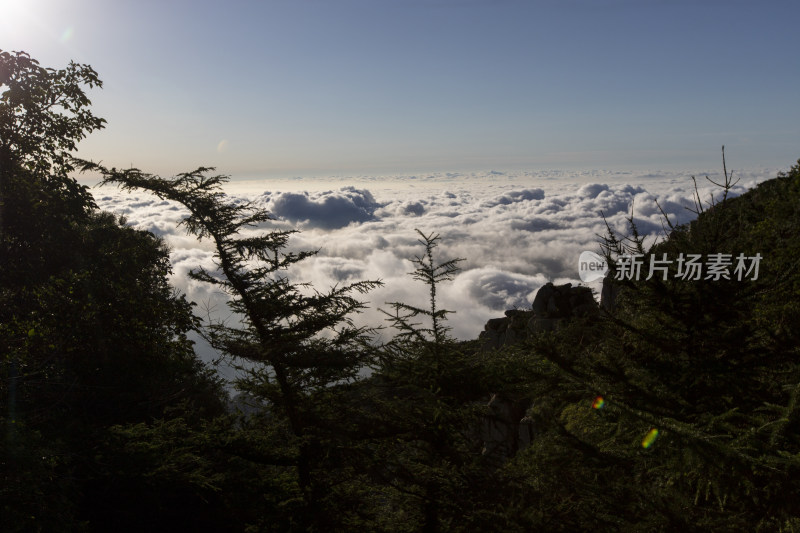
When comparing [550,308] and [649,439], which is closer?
[649,439]

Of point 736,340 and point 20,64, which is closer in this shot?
point 736,340

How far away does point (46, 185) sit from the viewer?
9.20 meters

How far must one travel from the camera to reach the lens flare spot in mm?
5719

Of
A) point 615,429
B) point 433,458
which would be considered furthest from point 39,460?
point 615,429

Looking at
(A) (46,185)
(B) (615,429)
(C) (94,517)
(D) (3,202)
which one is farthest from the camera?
(C) (94,517)

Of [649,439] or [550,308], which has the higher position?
[649,439]

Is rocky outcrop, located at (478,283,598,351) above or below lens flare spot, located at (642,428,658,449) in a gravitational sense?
below

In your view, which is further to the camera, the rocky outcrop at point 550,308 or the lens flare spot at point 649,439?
the rocky outcrop at point 550,308

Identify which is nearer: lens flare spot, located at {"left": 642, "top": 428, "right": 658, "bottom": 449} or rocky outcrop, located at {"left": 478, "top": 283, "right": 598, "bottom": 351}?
lens flare spot, located at {"left": 642, "top": 428, "right": 658, "bottom": 449}

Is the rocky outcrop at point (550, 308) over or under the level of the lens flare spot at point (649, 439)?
under

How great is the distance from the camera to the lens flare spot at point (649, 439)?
18.8 ft

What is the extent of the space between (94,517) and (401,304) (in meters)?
9.74

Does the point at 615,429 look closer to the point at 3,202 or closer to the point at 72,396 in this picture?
the point at 72,396

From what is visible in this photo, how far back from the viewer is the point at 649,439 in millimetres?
5750
